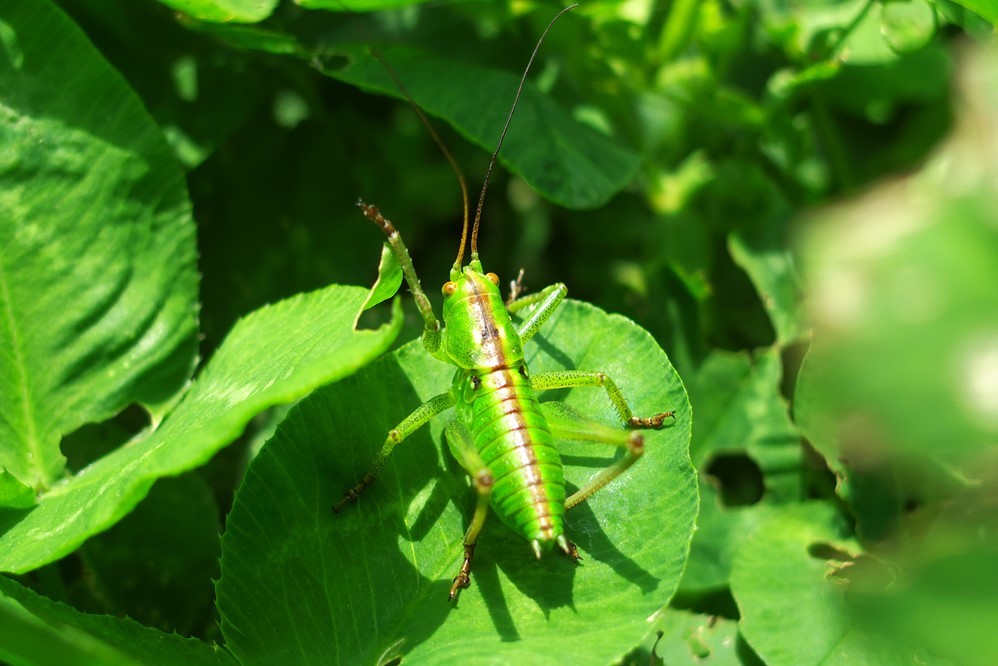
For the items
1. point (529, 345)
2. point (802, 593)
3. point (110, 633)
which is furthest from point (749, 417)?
point (110, 633)

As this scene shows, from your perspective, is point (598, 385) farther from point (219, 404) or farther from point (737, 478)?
point (737, 478)

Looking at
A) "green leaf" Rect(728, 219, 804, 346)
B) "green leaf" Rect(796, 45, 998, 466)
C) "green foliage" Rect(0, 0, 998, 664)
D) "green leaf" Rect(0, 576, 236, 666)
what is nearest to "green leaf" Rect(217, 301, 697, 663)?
"green foliage" Rect(0, 0, 998, 664)

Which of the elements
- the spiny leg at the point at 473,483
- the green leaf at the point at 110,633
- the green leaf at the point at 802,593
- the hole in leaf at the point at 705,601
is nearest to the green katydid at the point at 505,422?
the spiny leg at the point at 473,483

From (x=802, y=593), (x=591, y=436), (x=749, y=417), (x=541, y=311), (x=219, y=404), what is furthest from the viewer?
(x=749, y=417)

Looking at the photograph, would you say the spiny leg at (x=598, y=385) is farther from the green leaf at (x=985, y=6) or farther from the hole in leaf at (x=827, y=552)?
the green leaf at (x=985, y=6)

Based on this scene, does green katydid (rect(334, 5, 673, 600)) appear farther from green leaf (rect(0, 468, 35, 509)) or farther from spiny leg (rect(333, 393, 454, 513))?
green leaf (rect(0, 468, 35, 509))

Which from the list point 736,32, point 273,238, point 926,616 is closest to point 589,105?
point 736,32
